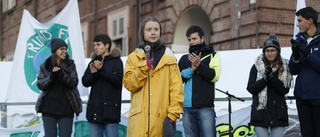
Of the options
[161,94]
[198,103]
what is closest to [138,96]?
[161,94]

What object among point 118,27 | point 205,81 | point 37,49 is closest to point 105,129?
point 205,81

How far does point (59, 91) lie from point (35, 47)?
2.32 metres

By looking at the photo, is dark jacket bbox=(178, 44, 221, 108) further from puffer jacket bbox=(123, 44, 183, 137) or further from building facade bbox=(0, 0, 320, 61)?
building facade bbox=(0, 0, 320, 61)

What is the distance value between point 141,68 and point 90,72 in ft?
6.01

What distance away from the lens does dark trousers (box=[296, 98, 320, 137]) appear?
17.2 ft

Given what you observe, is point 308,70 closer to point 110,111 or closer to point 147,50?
point 147,50

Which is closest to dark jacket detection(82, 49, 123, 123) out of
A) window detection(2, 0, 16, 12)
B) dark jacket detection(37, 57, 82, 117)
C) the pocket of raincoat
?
the pocket of raincoat

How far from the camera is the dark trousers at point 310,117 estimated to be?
5246 millimetres

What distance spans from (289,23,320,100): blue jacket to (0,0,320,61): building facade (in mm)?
7213

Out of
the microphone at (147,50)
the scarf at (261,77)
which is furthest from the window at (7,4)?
the microphone at (147,50)

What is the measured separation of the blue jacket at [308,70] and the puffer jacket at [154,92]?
51.9 inches

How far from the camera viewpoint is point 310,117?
5.30 metres

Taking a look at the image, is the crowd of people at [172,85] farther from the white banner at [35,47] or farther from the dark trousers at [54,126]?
the white banner at [35,47]

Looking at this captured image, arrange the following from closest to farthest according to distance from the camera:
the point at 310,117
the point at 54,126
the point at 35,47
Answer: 1. the point at 310,117
2. the point at 54,126
3. the point at 35,47
